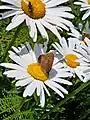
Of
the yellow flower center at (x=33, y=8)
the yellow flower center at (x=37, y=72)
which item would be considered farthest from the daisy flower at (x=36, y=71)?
the yellow flower center at (x=33, y=8)

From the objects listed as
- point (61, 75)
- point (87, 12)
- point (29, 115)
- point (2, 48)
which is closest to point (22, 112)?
point (29, 115)

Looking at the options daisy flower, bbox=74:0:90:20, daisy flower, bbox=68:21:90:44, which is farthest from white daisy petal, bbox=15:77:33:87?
daisy flower, bbox=74:0:90:20

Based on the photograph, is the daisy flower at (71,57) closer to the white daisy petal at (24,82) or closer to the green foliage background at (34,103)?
the green foliage background at (34,103)

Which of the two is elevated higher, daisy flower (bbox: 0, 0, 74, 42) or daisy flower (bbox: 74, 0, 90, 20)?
daisy flower (bbox: 0, 0, 74, 42)

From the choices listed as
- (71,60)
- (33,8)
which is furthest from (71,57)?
(33,8)

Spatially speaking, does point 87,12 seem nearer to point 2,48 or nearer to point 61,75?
point 2,48

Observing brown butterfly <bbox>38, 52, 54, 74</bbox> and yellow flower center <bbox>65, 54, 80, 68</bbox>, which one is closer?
brown butterfly <bbox>38, 52, 54, 74</bbox>

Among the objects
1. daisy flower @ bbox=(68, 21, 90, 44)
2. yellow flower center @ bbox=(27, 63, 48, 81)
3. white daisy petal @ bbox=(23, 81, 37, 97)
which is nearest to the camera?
white daisy petal @ bbox=(23, 81, 37, 97)

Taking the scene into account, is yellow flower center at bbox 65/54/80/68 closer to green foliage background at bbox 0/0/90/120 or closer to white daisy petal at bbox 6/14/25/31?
green foliage background at bbox 0/0/90/120

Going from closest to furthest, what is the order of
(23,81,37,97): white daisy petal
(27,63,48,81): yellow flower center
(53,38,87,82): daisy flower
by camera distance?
1. (23,81,37,97): white daisy petal
2. (27,63,48,81): yellow flower center
3. (53,38,87,82): daisy flower
